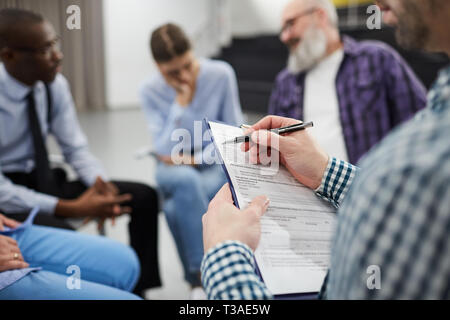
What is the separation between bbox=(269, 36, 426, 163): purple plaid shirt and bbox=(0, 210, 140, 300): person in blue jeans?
1.07 meters

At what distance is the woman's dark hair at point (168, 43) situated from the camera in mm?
1733

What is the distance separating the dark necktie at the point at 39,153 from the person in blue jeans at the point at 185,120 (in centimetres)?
51

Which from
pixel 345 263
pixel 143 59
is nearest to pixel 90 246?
pixel 345 263

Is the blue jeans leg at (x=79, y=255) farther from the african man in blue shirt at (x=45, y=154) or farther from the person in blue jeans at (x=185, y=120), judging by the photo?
the person in blue jeans at (x=185, y=120)

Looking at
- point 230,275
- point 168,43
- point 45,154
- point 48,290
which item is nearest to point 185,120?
point 168,43

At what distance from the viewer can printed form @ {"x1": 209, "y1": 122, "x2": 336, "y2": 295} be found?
22.0 inches

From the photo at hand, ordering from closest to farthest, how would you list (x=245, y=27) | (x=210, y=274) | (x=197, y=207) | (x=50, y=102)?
(x=210, y=274), (x=50, y=102), (x=197, y=207), (x=245, y=27)

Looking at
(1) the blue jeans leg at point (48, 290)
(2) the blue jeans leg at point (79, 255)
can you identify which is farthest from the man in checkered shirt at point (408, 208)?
(2) the blue jeans leg at point (79, 255)

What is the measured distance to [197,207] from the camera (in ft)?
5.44

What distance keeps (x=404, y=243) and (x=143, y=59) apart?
6.92 ft

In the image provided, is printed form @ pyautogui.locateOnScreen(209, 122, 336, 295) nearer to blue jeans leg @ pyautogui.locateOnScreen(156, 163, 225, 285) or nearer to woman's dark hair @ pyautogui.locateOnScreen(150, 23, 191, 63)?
blue jeans leg @ pyautogui.locateOnScreen(156, 163, 225, 285)

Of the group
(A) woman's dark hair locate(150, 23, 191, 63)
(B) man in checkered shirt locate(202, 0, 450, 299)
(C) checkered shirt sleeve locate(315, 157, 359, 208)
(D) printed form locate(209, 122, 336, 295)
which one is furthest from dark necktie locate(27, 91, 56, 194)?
(B) man in checkered shirt locate(202, 0, 450, 299)

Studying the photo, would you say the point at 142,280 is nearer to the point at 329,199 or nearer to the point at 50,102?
the point at 50,102

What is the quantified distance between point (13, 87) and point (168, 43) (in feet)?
2.25
